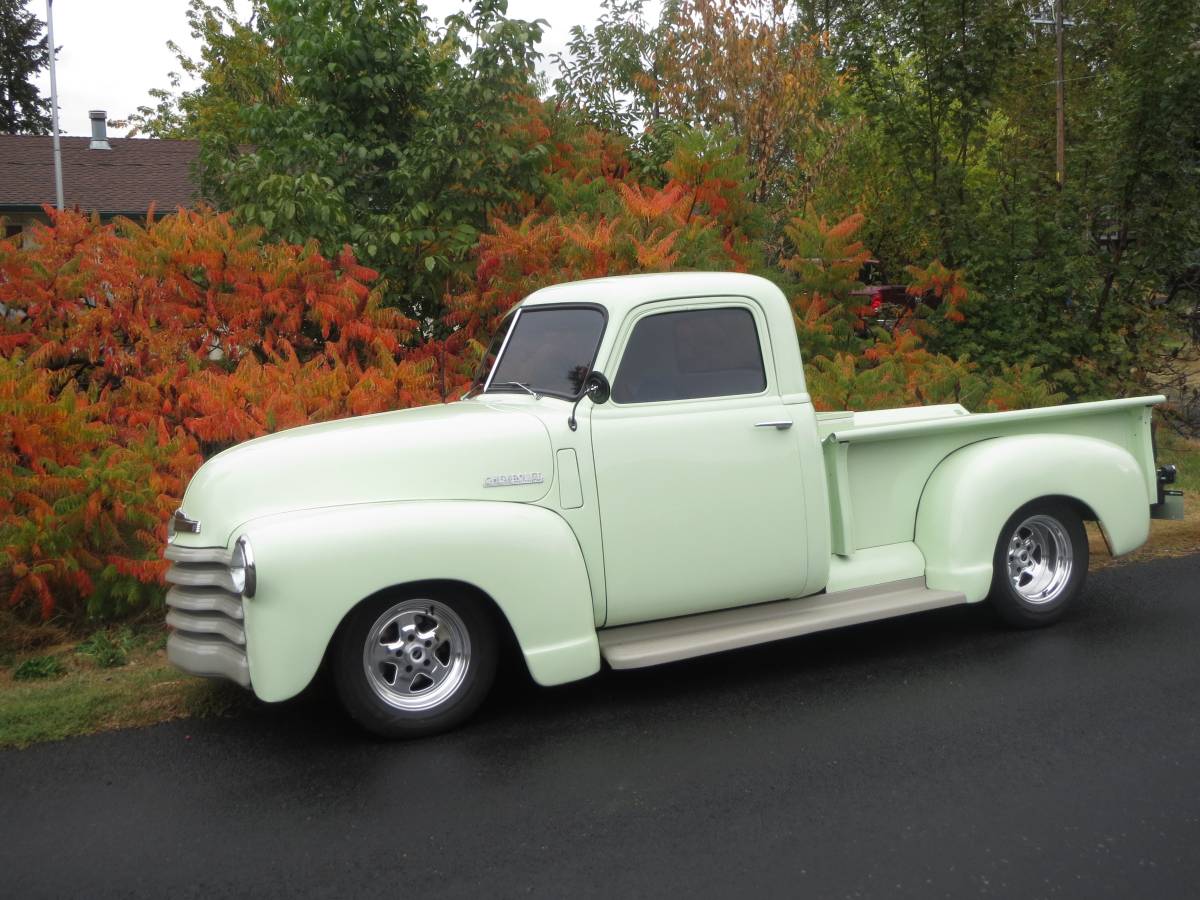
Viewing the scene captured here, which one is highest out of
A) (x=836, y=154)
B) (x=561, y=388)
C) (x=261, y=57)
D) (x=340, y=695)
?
(x=261, y=57)

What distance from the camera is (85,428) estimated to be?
6.93 meters

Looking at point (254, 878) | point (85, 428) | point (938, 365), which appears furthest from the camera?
point (938, 365)

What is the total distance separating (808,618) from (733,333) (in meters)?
1.44

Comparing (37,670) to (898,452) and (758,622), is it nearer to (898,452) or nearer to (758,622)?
(758,622)

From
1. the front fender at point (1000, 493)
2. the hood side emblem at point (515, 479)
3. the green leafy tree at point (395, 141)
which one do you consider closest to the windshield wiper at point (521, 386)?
the hood side emblem at point (515, 479)

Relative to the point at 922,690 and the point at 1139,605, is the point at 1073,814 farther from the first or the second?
the point at 1139,605

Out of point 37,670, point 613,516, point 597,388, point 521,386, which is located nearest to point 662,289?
point 597,388

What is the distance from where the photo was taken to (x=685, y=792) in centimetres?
455

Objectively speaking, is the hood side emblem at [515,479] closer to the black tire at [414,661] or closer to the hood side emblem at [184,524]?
the black tire at [414,661]

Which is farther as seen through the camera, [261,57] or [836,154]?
[261,57]

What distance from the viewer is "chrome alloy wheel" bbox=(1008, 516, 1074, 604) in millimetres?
6598

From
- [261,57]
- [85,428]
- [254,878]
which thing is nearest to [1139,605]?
[254,878]

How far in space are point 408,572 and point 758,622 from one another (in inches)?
70.0

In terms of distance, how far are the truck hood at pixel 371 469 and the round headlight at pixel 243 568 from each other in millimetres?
183
